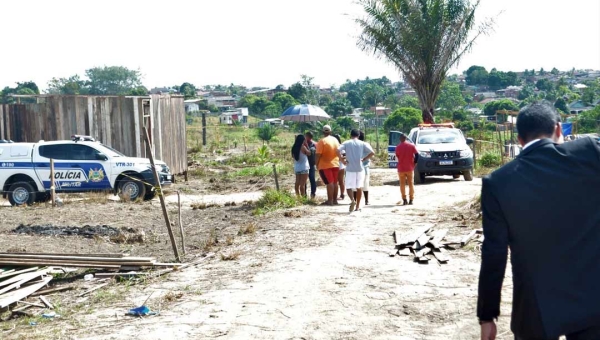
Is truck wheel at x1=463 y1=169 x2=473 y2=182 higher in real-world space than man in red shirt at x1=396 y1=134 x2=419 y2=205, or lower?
lower

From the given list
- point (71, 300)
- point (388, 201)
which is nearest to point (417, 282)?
point (71, 300)

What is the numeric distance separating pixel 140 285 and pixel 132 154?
14844 mm

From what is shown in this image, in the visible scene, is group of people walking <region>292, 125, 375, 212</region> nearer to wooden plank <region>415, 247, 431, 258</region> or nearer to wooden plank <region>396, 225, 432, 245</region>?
wooden plank <region>396, 225, 432, 245</region>

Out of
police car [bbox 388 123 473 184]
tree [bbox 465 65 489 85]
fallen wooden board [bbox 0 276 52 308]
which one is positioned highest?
tree [bbox 465 65 489 85]

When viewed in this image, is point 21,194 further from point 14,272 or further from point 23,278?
point 23,278

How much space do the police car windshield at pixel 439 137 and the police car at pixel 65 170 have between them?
8529mm

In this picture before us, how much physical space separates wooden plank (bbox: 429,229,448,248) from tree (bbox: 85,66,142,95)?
4751 inches

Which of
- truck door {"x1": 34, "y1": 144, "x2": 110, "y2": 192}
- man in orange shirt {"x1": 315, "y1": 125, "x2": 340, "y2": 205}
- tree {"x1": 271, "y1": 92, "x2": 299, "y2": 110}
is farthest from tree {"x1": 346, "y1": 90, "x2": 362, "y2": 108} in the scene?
man in orange shirt {"x1": 315, "y1": 125, "x2": 340, "y2": 205}

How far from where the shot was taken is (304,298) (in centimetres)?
870

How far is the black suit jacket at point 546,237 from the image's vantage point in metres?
3.99

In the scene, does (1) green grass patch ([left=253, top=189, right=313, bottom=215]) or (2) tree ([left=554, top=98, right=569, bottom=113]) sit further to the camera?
(2) tree ([left=554, top=98, right=569, bottom=113])

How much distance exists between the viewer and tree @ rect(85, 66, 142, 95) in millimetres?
129625

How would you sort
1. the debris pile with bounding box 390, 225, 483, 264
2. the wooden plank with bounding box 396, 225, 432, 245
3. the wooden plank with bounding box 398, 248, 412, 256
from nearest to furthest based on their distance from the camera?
the debris pile with bounding box 390, 225, 483, 264, the wooden plank with bounding box 398, 248, 412, 256, the wooden plank with bounding box 396, 225, 432, 245

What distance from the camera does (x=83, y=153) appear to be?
821 inches
